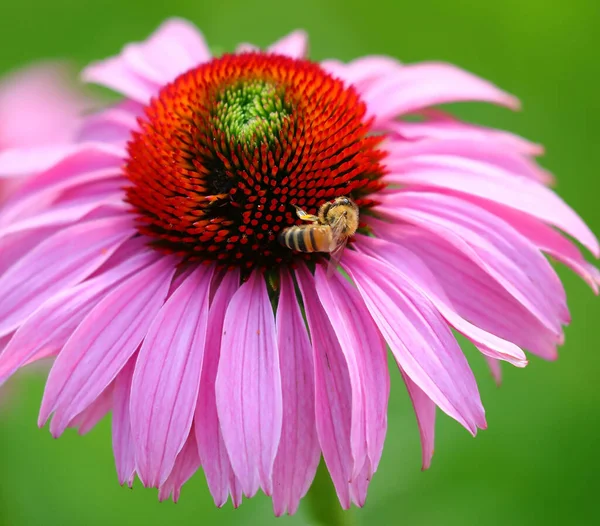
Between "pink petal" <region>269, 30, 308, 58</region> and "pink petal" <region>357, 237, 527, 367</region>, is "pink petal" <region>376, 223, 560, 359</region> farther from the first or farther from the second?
"pink petal" <region>269, 30, 308, 58</region>

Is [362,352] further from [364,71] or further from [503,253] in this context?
[364,71]

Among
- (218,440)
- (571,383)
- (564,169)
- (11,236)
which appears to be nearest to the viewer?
(218,440)

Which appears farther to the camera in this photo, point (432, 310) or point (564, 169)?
point (564, 169)

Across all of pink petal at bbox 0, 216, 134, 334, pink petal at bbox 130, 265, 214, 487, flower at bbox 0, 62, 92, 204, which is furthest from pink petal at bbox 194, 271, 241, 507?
flower at bbox 0, 62, 92, 204

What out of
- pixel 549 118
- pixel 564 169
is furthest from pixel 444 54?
pixel 564 169

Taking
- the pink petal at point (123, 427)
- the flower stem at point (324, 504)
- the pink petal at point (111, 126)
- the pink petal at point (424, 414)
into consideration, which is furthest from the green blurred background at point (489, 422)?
the pink petal at point (111, 126)

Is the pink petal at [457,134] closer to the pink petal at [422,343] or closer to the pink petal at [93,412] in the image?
the pink petal at [422,343]

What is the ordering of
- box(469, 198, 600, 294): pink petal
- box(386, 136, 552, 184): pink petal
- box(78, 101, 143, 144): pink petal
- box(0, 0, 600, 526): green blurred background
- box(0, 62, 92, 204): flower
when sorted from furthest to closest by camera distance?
box(0, 62, 92, 204): flower
box(0, 0, 600, 526): green blurred background
box(78, 101, 143, 144): pink petal
box(386, 136, 552, 184): pink petal
box(469, 198, 600, 294): pink petal

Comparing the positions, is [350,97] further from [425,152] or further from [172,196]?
[172,196]
